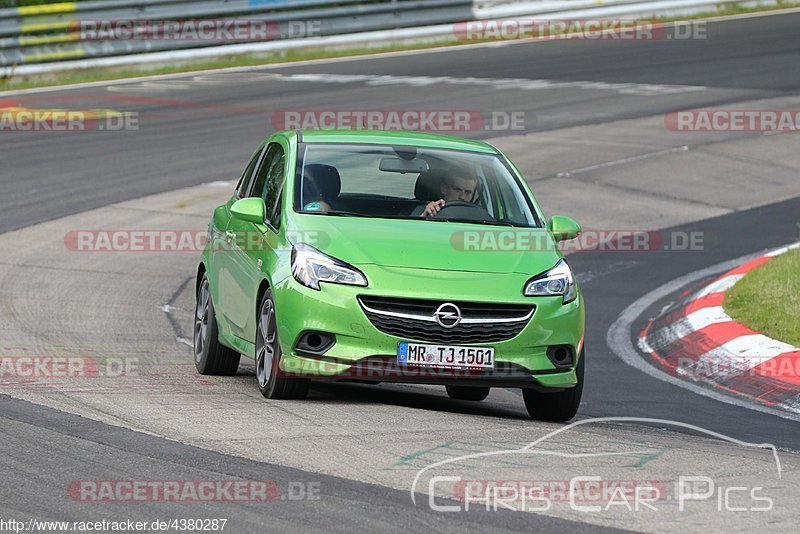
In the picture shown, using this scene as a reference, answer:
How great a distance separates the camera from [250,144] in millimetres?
21609

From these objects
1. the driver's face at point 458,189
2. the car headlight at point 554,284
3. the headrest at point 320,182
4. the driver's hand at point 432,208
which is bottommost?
the car headlight at point 554,284

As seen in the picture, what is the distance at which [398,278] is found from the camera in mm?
8586

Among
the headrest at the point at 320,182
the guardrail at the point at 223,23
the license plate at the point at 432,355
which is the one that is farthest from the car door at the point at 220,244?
the guardrail at the point at 223,23

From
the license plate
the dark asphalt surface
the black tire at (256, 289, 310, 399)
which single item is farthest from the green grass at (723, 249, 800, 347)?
the dark asphalt surface

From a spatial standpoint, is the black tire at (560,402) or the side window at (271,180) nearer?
the black tire at (560,402)

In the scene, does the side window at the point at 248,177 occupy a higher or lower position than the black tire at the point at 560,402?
higher

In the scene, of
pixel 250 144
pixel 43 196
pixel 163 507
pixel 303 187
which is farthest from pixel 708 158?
pixel 163 507

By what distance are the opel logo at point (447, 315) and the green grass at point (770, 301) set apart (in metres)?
3.35

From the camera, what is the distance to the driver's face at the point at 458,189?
981 centimetres

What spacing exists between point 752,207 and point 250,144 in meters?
7.05

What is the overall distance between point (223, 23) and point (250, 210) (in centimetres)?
2122

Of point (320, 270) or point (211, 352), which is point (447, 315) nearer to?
point (320, 270)

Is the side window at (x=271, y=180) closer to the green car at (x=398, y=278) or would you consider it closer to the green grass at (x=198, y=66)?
the green car at (x=398, y=278)

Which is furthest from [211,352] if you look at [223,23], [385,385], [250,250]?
[223,23]
